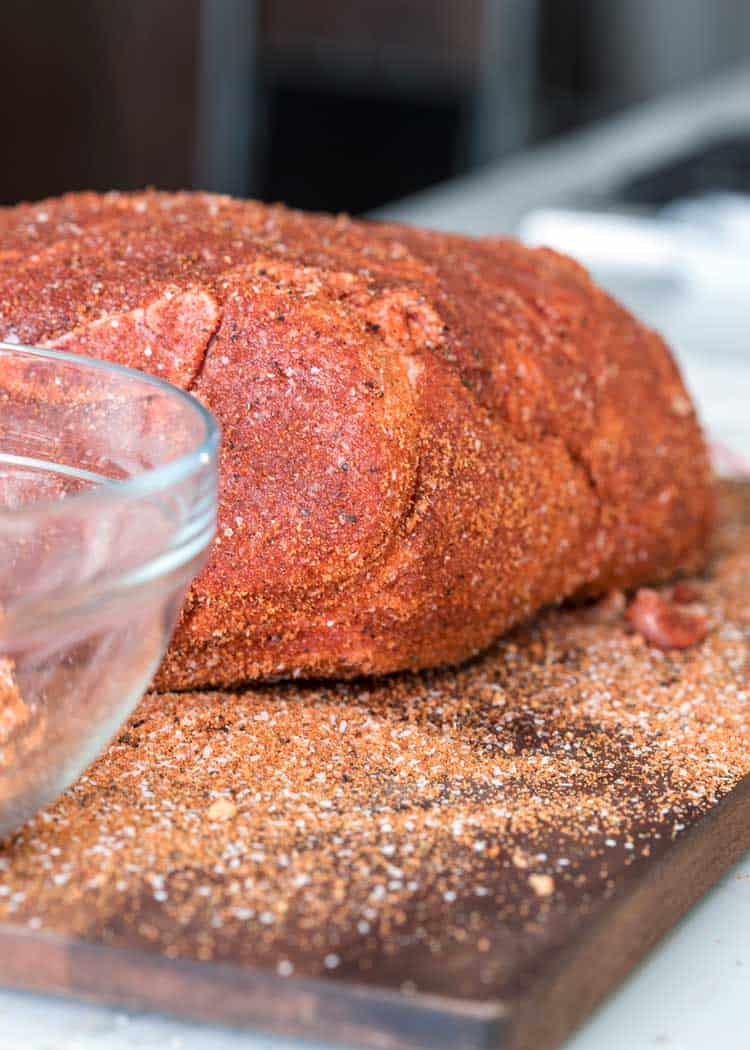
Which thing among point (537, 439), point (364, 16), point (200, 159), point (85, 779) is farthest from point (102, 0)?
point (85, 779)

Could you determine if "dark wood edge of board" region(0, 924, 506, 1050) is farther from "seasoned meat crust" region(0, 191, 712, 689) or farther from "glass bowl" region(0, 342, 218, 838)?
"seasoned meat crust" region(0, 191, 712, 689)

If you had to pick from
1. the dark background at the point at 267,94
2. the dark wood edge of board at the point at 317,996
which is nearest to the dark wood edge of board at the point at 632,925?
the dark wood edge of board at the point at 317,996

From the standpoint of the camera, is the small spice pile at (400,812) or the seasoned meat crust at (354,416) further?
the seasoned meat crust at (354,416)

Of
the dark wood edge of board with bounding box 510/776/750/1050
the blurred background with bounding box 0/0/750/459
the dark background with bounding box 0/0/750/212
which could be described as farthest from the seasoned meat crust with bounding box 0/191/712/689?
the dark background with bounding box 0/0/750/212

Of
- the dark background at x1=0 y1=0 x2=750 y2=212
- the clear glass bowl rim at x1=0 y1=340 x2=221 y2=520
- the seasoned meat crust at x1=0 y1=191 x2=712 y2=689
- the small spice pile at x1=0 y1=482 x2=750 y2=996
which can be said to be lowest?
the dark background at x1=0 y1=0 x2=750 y2=212

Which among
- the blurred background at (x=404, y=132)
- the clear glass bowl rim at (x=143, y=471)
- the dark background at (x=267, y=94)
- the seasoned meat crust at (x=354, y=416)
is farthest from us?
the dark background at (x=267, y=94)

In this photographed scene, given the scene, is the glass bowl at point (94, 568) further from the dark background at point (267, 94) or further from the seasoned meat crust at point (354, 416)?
the dark background at point (267, 94)
